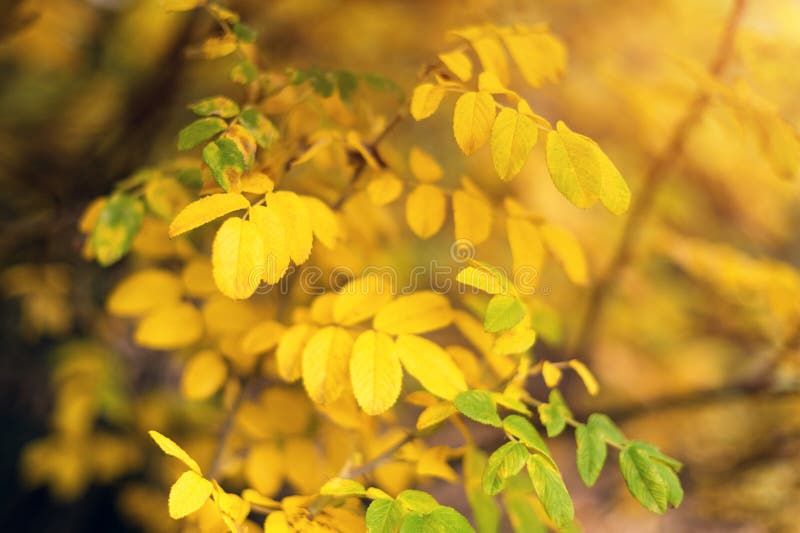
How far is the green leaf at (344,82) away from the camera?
4.00ft

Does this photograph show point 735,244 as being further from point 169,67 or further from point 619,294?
point 169,67

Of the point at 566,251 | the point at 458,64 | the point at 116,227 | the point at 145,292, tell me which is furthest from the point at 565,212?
the point at 116,227

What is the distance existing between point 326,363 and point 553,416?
1.20 ft

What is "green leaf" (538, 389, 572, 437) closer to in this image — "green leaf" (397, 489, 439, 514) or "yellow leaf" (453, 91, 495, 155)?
"green leaf" (397, 489, 439, 514)

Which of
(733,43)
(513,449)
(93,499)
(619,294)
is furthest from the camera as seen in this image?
(93,499)

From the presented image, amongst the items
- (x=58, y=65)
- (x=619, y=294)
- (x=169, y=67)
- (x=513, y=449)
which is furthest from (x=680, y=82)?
(x=58, y=65)

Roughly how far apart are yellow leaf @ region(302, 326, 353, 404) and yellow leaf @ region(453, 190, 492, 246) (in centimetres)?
27

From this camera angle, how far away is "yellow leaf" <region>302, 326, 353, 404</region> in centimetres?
103

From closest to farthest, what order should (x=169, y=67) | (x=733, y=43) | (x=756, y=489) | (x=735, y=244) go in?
(x=733, y=43)
(x=756, y=489)
(x=169, y=67)
(x=735, y=244)

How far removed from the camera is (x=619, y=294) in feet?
7.91

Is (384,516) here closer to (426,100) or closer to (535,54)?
(426,100)

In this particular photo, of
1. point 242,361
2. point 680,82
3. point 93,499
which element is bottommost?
point 93,499

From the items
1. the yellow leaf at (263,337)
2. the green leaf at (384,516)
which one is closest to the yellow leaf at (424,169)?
the yellow leaf at (263,337)

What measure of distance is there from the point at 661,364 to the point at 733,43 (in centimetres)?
158
